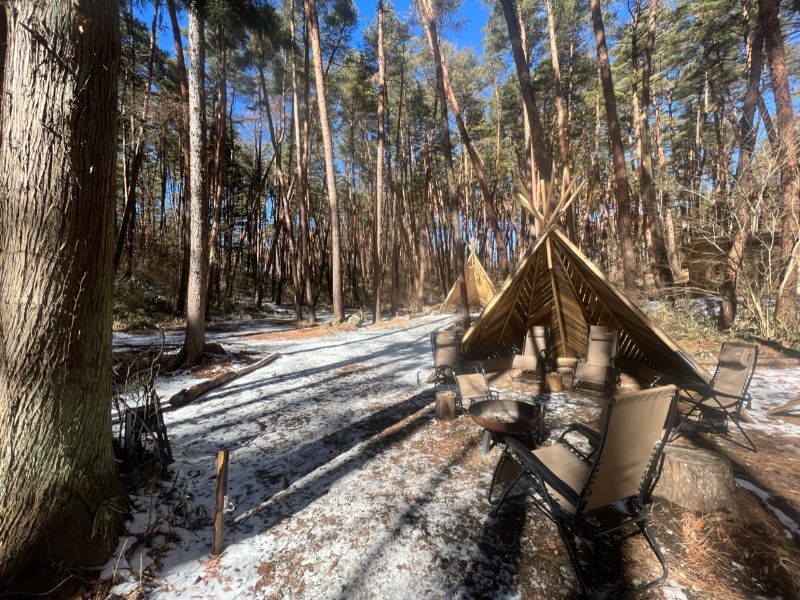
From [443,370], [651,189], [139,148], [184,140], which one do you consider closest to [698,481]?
[443,370]

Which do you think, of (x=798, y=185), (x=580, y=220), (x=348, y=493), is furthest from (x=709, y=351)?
(x=580, y=220)

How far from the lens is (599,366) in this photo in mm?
5348

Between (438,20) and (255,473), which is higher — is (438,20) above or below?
above

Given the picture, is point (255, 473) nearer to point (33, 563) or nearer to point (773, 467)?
point (33, 563)

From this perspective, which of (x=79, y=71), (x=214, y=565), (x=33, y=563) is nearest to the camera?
(x=33, y=563)

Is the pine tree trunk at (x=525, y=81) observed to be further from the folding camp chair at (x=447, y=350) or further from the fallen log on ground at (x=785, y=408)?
the fallen log on ground at (x=785, y=408)

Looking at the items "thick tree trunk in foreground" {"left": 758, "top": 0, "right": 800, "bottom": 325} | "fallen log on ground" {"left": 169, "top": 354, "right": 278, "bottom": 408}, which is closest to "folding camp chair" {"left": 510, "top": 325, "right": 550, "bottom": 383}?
"thick tree trunk in foreground" {"left": 758, "top": 0, "right": 800, "bottom": 325}

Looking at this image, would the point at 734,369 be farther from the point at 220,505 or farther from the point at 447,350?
the point at 220,505

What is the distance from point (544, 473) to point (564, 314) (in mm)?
5101

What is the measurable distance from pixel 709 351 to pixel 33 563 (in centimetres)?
993

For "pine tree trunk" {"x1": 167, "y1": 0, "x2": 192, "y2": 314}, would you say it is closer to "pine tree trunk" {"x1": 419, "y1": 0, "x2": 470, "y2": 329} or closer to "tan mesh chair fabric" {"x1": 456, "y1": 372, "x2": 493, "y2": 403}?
"pine tree trunk" {"x1": 419, "y1": 0, "x2": 470, "y2": 329}

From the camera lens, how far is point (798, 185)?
20.6ft

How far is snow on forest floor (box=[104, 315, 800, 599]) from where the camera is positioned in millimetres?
1834

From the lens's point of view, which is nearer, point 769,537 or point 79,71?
point 79,71
